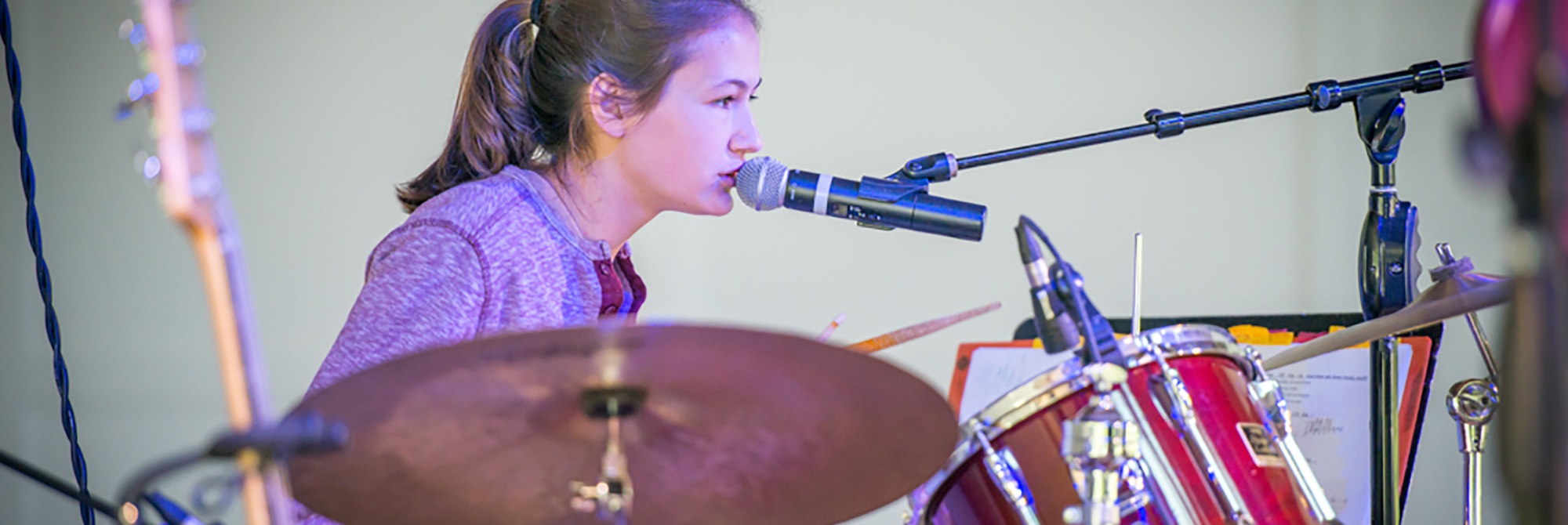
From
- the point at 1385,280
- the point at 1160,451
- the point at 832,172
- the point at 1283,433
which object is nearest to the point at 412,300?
the point at 1160,451

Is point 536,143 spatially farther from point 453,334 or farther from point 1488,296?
point 1488,296

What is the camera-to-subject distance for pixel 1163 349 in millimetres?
1128

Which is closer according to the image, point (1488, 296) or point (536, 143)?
point (1488, 296)

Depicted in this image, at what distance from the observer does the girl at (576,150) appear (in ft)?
4.47

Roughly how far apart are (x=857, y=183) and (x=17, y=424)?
2330 mm

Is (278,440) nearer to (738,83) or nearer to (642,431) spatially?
(642,431)

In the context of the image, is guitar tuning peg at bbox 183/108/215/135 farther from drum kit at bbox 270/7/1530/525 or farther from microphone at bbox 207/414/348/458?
drum kit at bbox 270/7/1530/525

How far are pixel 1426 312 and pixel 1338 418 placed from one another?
42 centimetres

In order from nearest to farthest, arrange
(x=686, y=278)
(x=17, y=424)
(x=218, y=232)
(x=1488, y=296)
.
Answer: (x=218, y=232), (x=1488, y=296), (x=686, y=278), (x=17, y=424)

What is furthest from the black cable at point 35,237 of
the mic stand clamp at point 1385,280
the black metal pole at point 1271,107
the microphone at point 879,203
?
the mic stand clamp at point 1385,280

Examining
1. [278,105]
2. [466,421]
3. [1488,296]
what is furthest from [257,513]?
[278,105]

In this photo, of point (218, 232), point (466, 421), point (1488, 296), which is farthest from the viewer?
point (1488, 296)

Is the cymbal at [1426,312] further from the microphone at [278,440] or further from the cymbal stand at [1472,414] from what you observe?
the microphone at [278,440]

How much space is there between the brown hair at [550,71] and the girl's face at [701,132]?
2cm
